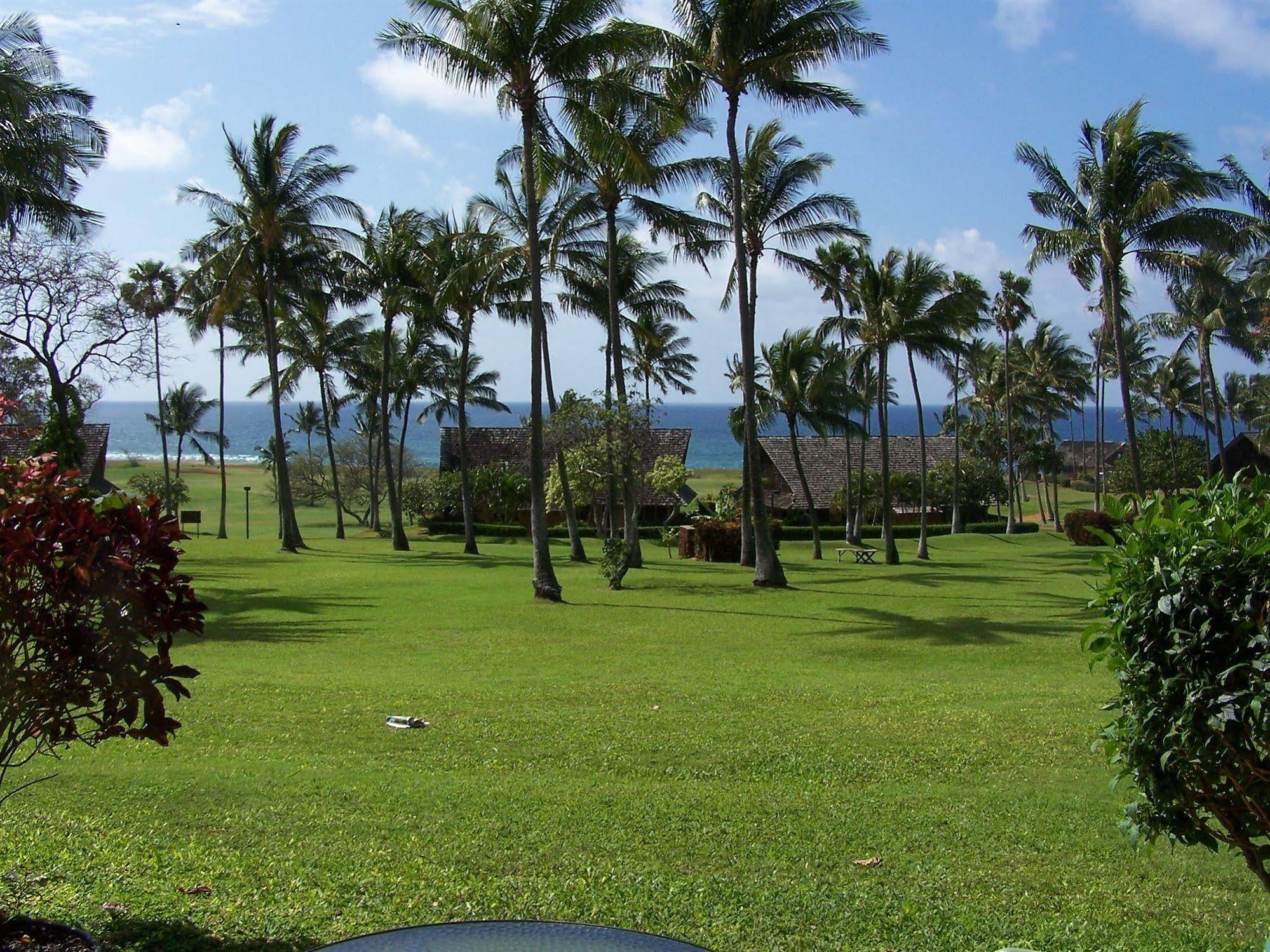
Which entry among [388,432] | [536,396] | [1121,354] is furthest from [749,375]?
[388,432]

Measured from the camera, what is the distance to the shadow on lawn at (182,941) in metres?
4.59

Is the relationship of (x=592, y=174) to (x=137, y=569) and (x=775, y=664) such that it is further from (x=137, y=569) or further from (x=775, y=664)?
(x=137, y=569)

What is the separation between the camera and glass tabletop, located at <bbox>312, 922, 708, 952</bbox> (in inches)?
131

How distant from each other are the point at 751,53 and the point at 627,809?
21.2m

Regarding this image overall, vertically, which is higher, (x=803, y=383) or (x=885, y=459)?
(x=803, y=383)

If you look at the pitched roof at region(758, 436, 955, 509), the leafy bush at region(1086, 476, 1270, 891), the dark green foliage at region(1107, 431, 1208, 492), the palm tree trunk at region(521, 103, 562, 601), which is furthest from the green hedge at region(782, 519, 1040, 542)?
the leafy bush at region(1086, 476, 1270, 891)

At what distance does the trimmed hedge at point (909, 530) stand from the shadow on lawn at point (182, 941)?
1707 inches

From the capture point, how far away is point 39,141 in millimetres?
20953

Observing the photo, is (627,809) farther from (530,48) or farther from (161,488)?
(161,488)

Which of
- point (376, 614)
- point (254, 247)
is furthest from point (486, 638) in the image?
point (254, 247)

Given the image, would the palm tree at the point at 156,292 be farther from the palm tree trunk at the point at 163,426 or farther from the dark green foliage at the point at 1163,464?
the dark green foliage at the point at 1163,464

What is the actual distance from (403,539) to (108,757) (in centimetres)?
3173

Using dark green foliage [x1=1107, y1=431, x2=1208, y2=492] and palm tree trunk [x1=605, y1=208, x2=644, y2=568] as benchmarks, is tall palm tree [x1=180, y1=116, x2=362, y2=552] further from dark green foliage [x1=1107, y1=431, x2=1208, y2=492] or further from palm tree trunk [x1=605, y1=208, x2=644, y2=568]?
dark green foliage [x1=1107, y1=431, x2=1208, y2=492]

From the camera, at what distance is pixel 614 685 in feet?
40.0
